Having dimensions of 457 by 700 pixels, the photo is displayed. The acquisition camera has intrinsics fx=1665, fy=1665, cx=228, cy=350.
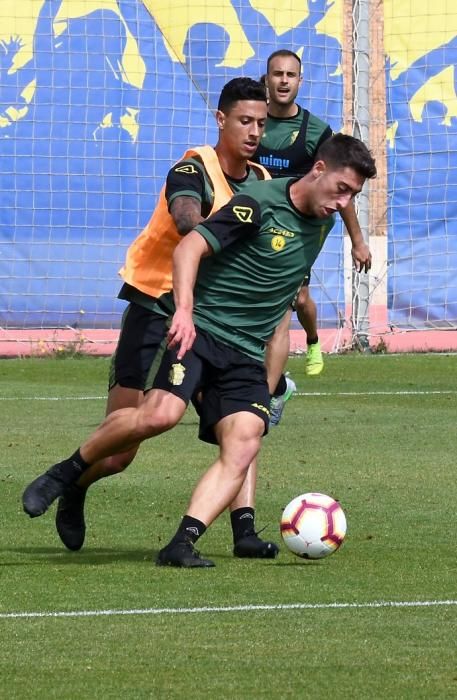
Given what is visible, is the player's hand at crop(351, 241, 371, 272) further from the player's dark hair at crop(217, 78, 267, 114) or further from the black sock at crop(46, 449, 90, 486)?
the black sock at crop(46, 449, 90, 486)

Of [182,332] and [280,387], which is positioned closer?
[182,332]

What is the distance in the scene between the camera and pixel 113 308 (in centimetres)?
2005

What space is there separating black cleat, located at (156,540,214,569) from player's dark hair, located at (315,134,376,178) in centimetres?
167

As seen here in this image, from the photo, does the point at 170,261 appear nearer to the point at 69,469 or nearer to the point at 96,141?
the point at 69,469

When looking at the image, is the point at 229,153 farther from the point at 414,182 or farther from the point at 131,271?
the point at 414,182

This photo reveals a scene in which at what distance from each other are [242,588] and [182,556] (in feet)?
1.66

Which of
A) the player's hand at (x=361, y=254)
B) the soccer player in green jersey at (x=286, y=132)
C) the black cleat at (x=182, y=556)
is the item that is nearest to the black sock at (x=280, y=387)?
the soccer player in green jersey at (x=286, y=132)

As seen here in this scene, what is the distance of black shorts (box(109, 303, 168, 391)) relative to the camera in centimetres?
748

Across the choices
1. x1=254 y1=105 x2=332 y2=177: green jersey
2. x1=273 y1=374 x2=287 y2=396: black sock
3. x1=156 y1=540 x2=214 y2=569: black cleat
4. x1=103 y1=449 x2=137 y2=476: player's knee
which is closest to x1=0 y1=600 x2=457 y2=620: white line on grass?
x1=156 y1=540 x2=214 y2=569: black cleat

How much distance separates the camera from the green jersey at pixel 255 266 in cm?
687

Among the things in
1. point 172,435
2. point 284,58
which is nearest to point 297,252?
point 284,58

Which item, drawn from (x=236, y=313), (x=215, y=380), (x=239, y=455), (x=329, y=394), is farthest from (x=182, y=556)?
(x=329, y=394)

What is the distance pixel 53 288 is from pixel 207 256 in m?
13.4

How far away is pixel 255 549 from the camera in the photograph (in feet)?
23.8
